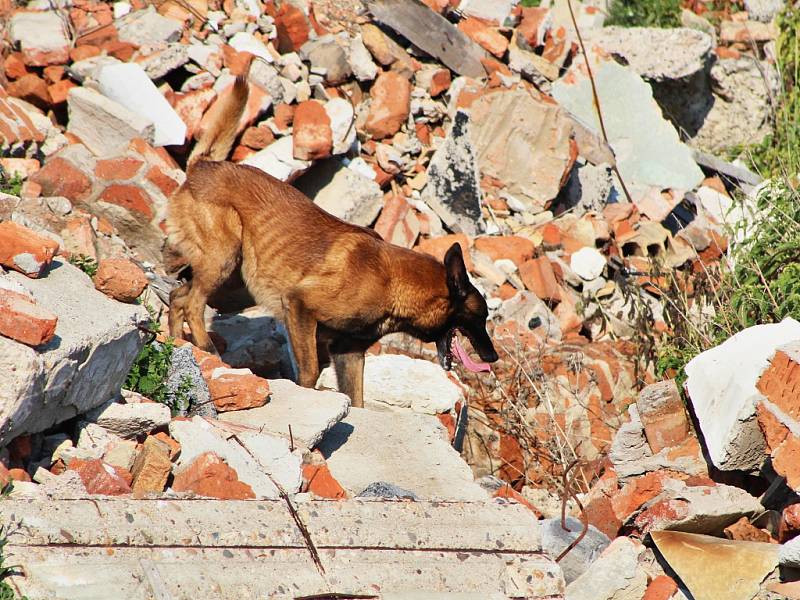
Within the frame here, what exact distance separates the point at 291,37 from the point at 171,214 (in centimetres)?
400

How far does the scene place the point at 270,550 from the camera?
13.7 feet

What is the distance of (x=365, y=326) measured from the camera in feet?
24.3

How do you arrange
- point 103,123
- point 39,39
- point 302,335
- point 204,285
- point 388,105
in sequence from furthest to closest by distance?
point 388,105 → point 39,39 → point 103,123 → point 204,285 → point 302,335

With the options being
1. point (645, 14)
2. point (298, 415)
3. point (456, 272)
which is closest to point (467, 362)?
point (456, 272)

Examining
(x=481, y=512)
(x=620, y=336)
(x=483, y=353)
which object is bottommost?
(x=620, y=336)

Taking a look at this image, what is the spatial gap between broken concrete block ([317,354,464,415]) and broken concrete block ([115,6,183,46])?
417 centimetres

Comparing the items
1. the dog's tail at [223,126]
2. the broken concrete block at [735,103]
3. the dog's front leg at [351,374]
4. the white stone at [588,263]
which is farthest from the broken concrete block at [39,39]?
the broken concrete block at [735,103]

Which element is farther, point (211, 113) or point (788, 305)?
point (211, 113)

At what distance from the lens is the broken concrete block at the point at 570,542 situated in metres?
5.23

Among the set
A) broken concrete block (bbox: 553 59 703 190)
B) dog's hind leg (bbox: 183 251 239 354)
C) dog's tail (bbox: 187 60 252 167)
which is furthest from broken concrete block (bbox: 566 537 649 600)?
broken concrete block (bbox: 553 59 703 190)

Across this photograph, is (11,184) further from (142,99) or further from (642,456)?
(642,456)

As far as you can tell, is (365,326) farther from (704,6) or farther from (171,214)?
(704,6)

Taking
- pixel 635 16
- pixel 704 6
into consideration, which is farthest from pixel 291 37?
pixel 704 6

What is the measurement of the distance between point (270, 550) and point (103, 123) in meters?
5.84
